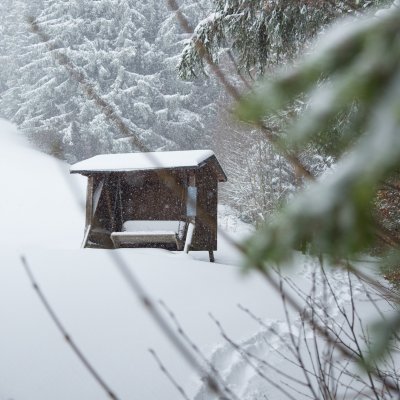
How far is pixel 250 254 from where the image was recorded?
1.94ft

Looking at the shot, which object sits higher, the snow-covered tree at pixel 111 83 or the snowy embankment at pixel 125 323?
the snow-covered tree at pixel 111 83

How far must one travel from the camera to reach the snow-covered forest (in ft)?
1.82

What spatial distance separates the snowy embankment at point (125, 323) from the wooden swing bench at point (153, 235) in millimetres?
417

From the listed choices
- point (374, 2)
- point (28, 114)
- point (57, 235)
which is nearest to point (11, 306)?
point (374, 2)

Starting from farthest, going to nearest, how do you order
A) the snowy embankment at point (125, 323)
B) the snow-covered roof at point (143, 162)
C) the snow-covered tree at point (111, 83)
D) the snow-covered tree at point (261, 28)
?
the snow-covered tree at point (111, 83) → the snow-covered roof at point (143, 162) → the snow-covered tree at point (261, 28) → the snowy embankment at point (125, 323)

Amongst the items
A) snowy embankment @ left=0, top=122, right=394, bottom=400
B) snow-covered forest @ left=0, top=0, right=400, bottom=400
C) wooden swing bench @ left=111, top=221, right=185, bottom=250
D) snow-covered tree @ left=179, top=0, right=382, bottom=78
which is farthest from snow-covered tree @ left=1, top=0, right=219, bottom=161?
snow-covered tree @ left=179, top=0, right=382, bottom=78

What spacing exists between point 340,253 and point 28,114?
29.2 metres

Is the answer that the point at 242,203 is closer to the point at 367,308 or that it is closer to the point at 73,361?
the point at 367,308

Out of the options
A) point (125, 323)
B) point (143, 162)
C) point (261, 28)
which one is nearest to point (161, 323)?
point (125, 323)

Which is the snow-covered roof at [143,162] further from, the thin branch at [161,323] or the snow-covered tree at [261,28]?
the thin branch at [161,323]

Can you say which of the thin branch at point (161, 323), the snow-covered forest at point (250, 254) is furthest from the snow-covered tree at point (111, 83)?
the thin branch at point (161, 323)

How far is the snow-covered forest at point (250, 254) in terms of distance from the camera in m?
0.55

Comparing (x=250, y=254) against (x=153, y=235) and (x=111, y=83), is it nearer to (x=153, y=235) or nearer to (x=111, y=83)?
(x=153, y=235)

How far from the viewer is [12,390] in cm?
352
